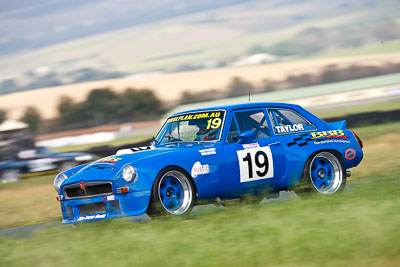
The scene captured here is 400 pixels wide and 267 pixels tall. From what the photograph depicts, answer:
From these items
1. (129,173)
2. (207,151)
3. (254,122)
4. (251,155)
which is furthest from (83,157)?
(129,173)

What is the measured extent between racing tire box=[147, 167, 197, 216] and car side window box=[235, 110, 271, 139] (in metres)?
1.25

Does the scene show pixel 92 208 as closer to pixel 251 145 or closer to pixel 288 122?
pixel 251 145

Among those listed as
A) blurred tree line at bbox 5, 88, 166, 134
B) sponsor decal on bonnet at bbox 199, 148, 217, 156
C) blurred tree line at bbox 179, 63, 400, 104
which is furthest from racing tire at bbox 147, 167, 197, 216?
blurred tree line at bbox 5, 88, 166, 134

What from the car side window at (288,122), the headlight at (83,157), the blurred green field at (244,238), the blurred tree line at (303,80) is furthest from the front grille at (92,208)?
the blurred tree line at (303,80)

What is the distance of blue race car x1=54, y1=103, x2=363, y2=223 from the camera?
7.47 metres

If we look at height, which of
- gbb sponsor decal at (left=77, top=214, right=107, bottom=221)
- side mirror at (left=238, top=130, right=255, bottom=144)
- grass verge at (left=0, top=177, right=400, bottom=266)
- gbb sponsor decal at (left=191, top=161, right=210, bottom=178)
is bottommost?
grass verge at (left=0, top=177, right=400, bottom=266)

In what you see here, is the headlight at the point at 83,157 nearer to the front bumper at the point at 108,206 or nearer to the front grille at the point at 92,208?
the front bumper at the point at 108,206

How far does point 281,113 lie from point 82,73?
4388 centimetres

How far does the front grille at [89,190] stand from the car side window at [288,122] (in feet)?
8.27

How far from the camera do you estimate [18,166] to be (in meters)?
24.0

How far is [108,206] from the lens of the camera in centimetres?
750

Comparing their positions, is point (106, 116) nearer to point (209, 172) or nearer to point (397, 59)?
point (397, 59)

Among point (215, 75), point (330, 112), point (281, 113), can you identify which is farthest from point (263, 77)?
point (281, 113)

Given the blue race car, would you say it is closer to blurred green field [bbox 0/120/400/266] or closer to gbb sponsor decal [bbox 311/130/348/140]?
gbb sponsor decal [bbox 311/130/348/140]
